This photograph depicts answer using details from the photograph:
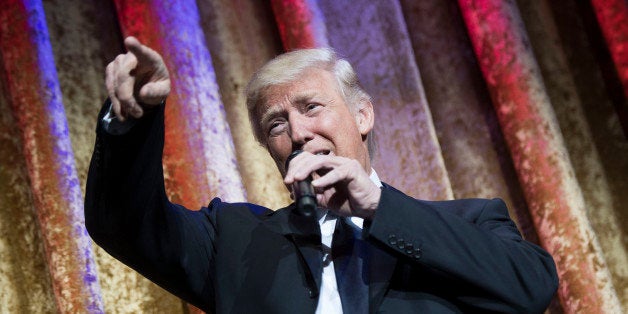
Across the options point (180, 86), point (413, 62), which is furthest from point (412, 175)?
point (180, 86)

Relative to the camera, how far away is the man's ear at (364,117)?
65.0 inches

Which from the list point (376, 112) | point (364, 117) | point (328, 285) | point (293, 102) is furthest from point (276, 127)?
point (376, 112)

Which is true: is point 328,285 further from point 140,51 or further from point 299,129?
point 140,51

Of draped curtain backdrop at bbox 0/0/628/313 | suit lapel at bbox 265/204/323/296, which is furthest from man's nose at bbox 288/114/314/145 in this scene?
draped curtain backdrop at bbox 0/0/628/313

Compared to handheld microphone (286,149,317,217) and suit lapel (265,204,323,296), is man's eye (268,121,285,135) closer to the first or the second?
suit lapel (265,204,323,296)

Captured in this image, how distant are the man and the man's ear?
0.12 metres

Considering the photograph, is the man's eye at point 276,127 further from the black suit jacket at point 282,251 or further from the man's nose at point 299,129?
the black suit jacket at point 282,251

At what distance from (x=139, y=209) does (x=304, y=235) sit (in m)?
0.30

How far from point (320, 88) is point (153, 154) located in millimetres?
489

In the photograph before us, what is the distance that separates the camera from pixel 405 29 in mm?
2385

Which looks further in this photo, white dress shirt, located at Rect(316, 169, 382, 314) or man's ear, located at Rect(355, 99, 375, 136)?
man's ear, located at Rect(355, 99, 375, 136)

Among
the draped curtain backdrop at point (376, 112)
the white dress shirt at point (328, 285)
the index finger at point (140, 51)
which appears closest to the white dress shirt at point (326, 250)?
the white dress shirt at point (328, 285)

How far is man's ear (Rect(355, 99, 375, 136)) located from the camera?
1651 millimetres

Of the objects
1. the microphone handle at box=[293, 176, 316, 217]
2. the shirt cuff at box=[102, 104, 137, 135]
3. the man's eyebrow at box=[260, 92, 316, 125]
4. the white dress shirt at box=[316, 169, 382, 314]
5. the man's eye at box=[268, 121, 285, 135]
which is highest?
the shirt cuff at box=[102, 104, 137, 135]
